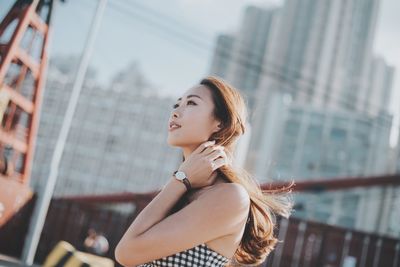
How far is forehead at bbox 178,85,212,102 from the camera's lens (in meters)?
1.56

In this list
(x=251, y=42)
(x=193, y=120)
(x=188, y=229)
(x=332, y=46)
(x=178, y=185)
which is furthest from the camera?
(x=251, y=42)

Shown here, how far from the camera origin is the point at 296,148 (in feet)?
225

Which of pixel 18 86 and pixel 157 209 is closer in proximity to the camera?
pixel 157 209

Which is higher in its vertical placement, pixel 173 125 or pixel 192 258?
pixel 173 125

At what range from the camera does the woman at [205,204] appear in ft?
4.21

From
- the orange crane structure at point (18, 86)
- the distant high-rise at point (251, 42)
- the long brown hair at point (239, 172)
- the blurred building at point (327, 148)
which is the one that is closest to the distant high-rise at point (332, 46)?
the distant high-rise at point (251, 42)

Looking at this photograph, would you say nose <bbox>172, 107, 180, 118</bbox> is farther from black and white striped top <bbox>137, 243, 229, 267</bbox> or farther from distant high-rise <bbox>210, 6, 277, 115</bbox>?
distant high-rise <bbox>210, 6, 277, 115</bbox>

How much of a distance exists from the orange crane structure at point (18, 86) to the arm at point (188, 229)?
1.82 m

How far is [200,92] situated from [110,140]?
2882 inches

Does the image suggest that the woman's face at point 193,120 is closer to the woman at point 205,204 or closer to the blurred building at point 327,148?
the woman at point 205,204

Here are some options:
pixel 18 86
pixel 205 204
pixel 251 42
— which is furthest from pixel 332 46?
pixel 205 204

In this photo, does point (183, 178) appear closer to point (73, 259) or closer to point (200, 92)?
point (200, 92)

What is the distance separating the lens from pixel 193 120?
151cm

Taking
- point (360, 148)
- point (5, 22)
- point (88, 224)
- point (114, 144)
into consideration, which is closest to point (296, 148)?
point (360, 148)
